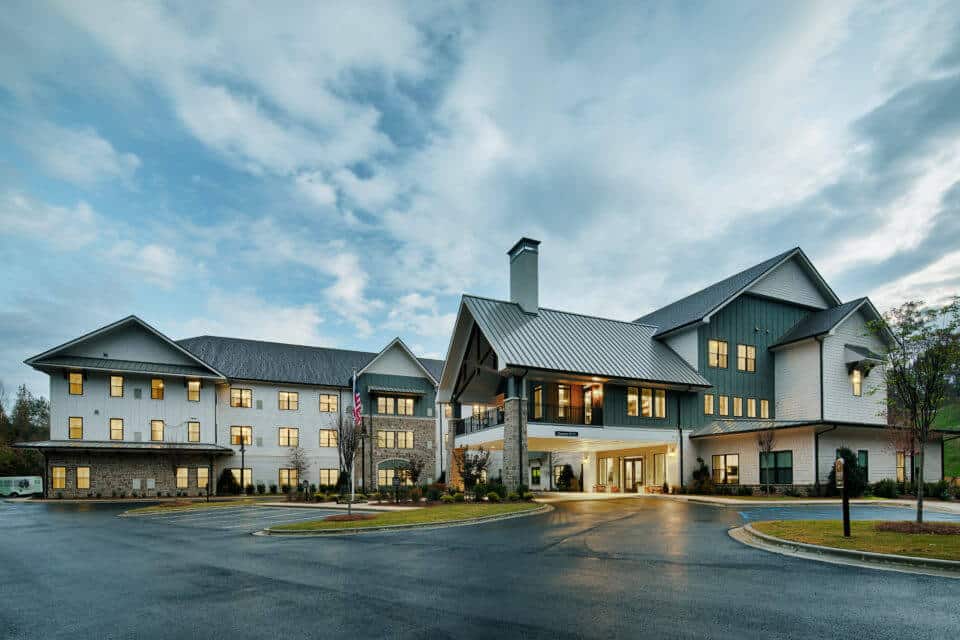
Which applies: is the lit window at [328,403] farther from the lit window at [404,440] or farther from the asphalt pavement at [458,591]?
the asphalt pavement at [458,591]

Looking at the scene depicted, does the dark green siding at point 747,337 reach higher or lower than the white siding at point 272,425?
higher

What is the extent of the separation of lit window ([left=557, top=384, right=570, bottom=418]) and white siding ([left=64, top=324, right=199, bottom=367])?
2648 cm

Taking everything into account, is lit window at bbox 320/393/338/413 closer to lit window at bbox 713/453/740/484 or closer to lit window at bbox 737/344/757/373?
lit window at bbox 713/453/740/484

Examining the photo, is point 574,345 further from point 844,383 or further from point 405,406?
Answer: point 405,406

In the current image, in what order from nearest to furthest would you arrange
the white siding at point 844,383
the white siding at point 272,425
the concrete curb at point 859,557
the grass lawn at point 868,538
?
1. the concrete curb at point 859,557
2. the grass lawn at point 868,538
3. the white siding at point 844,383
4. the white siding at point 272,425

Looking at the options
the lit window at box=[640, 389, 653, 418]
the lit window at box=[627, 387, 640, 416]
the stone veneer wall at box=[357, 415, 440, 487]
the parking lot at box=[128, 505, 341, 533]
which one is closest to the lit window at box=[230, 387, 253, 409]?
the stone veneer wall at box=[357, 415, 440, 487]

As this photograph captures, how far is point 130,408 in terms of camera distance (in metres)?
43.2

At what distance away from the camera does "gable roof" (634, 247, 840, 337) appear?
3778 centimetres

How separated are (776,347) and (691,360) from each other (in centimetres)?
605

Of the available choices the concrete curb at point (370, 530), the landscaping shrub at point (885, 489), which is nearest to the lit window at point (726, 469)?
the landscaping shrub at point (885, 489)

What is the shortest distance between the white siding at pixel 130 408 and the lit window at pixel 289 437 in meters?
4.88

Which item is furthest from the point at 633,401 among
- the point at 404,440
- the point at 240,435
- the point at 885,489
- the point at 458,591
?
the point at 240,435

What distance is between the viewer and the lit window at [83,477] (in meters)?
41.0

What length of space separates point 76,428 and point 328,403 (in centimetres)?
1669
